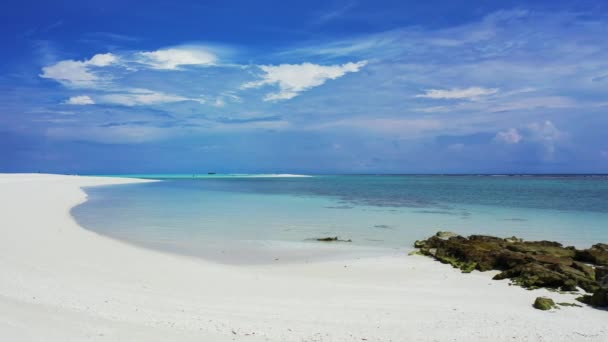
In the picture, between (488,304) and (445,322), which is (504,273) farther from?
(445,322)

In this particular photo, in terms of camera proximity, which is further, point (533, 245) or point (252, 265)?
point (533, 245)

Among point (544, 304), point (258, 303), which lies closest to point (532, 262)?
point (544, 304)

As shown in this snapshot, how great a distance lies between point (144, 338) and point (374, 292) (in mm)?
4923

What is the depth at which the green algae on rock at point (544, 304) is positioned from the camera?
7950 millimetres

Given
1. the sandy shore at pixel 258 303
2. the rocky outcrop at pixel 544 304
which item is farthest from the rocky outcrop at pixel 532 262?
the rocky outcrop at pixel 544 304

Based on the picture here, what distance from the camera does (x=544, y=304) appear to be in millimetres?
7984

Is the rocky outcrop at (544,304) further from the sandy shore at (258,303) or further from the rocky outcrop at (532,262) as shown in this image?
the rocky outcrop at (532,262)

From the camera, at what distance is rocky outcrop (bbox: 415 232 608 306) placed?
947cm

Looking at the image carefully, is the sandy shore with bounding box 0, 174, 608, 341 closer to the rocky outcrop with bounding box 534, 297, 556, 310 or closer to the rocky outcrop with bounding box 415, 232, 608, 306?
the rocky outcrop with bounding box 534, 297, 556, 310

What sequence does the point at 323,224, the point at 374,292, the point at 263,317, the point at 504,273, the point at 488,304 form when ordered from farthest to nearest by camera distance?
the point at 323,224 → the point at 504,273 → the point at 374,292 → the point at 488,304 → the point at 263,317

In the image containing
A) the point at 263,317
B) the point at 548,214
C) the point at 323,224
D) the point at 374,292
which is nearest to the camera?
the point at 263,317

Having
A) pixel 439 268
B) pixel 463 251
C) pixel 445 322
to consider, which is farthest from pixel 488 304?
pixel 463 251

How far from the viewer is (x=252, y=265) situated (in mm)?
12312

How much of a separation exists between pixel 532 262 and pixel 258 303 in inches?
279
